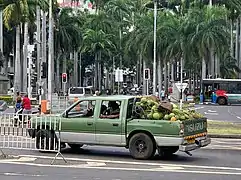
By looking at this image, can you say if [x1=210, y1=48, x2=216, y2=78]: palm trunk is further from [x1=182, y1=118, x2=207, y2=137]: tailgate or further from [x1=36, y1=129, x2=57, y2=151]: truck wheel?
[x1=36, y1=129, x2=57, y2=151]: truck wheel

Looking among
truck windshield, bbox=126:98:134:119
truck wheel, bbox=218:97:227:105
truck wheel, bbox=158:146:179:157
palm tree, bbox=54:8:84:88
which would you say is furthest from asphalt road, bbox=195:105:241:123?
palm tree, bbox=54:8:84:88

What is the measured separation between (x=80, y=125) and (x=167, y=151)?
2585 mm

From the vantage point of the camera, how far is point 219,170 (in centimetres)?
1255

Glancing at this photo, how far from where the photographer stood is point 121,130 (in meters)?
14.5

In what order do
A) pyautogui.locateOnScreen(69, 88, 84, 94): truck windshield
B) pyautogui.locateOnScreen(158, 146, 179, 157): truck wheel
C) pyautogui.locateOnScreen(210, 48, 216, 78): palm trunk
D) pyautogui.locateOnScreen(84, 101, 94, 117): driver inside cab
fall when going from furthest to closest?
pyautogui.locateOnScreen(210, 48, 216, 78): palm trunk → pyautogui.locateOnScreen(69, 88, 84, 94): truck windshield → pyautogui.locateOnScreen(84, 101, 94, 117): driver inside cab → pyautogui.locateOnScreen(158, 146, 179, 157): truck wheel

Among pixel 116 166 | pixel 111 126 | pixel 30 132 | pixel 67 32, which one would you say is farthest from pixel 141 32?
pixel 116 166

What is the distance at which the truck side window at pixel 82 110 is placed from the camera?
1509 centimetres

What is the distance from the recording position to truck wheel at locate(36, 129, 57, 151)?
14953 mm

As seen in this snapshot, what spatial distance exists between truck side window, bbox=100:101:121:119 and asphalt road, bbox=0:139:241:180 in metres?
1.16

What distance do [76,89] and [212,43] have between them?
632 inches

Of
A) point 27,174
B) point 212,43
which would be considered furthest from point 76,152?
point 212,43

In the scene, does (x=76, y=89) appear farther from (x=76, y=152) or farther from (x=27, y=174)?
(x=27, y=174)

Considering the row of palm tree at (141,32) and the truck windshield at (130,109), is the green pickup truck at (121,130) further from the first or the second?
the row of palm tree at (141,32)

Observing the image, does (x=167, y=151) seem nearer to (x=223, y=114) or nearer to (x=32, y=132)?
(x=32, y=132)
